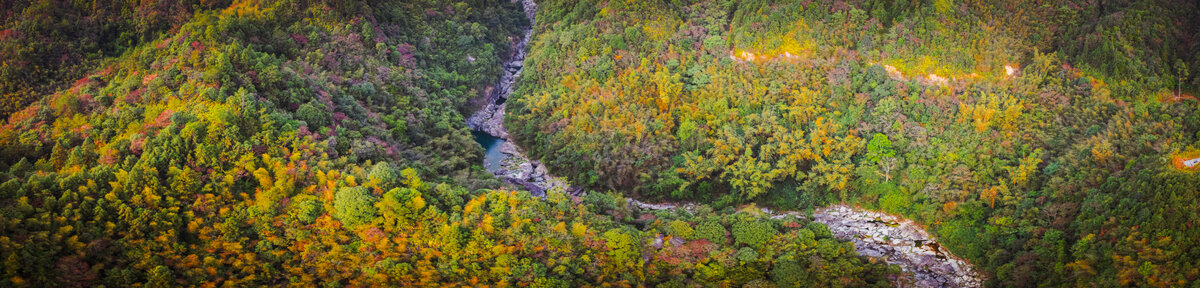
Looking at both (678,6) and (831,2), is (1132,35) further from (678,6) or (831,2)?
(678,6)

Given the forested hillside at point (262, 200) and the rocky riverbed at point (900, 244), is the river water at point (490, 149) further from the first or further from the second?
the rocky riverbed at point (900, 244)

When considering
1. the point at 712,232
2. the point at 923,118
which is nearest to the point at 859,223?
the point at 923,118

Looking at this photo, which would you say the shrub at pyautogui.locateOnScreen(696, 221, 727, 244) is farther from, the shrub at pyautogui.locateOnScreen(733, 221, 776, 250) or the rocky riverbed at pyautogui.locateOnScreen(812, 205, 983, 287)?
the rocky riverbed at pyautogui.locateOnScreen(812, 205, 983, 287)

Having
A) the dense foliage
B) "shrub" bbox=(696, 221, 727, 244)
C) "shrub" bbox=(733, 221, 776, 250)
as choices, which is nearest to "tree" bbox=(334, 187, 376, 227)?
"shrub" bbox=(696, 221, 727, 244)

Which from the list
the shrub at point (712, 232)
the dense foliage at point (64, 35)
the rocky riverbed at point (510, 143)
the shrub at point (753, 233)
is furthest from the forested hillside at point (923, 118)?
the dense foliage at point (64, 35)

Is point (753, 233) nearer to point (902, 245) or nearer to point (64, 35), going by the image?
point (902, 245)

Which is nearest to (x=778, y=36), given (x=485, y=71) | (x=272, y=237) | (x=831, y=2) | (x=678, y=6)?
(x=831, y=2)

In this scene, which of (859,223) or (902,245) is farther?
(859,223)
